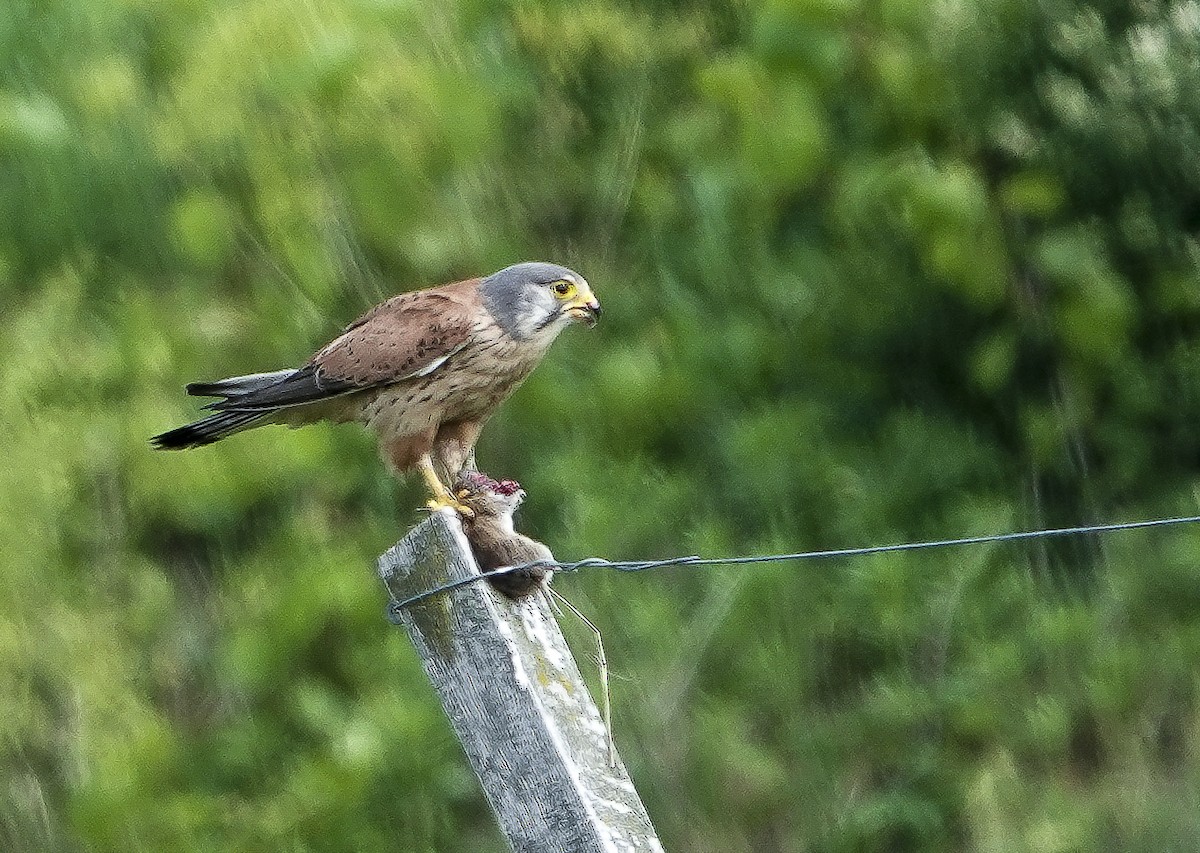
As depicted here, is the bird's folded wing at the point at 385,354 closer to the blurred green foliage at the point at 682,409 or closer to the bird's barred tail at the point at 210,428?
the bird's barred tail at the point at 210,428

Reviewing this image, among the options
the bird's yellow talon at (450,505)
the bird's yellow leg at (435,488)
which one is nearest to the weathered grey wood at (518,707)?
the bird's yellow talon at (450,505)

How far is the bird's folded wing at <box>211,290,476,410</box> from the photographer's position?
4191 mm

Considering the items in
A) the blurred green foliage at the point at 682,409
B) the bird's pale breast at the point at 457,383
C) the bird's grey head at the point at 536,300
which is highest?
the bird's grey head at the point at 536,300

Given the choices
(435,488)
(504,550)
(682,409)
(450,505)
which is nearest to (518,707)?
(504,550)

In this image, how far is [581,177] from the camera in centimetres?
734

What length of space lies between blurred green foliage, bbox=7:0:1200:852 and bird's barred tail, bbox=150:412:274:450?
170cm

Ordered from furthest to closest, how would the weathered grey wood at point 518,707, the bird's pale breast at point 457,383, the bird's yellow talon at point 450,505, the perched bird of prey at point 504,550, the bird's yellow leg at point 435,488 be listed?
the bird's pale breast at point 457,383 < the bird's yellow leg at point 435,488 < the bird's yellow talon at point 450,505 < the perched bird of prey at point 504,550 < the weathered grey wood at point 518,707

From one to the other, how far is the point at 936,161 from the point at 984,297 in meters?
0.62

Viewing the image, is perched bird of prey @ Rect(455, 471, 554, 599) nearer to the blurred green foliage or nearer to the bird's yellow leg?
the bird's yellow leg

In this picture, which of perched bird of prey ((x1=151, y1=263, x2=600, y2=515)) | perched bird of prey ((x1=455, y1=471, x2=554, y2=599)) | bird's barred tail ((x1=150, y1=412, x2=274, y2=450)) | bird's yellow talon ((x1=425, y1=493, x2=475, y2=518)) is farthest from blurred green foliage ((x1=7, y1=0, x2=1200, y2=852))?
perched bird of prey ((x1=455, y1=471, x2=554, y2=599))

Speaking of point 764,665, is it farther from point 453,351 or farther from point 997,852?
point 453,351

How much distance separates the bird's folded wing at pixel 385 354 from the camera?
419 centimetres

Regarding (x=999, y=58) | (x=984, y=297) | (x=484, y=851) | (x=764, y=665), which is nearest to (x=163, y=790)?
(x=484, y=851)

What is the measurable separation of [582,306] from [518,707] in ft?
6.48
